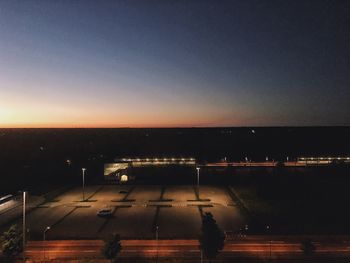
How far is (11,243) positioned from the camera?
Result: 2589 cm

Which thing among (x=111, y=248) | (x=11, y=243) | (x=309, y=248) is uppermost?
(x=11, y=243)

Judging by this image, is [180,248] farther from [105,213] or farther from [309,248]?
[105,213]

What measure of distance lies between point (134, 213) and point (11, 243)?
1886 cm

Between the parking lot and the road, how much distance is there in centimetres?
303

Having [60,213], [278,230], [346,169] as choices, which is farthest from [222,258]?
[346,169]

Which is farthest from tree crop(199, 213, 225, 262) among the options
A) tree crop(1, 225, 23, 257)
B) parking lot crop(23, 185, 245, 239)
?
tree crop(1, 225, 23, 257)

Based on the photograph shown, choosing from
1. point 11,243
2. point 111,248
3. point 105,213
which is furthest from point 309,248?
point 11,243

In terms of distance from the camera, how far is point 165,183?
64.9 meters

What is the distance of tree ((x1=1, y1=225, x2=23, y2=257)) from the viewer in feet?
84.6

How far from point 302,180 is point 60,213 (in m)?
47.4

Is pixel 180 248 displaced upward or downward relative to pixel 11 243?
downward

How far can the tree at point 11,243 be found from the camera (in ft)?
84.6

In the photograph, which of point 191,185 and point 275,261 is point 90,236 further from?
point 191,185

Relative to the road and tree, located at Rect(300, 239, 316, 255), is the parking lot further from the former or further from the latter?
tree, located at Rect(300, 239, 316, 255)
